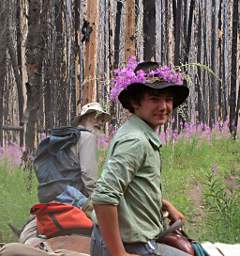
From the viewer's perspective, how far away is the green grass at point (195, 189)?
6.77m

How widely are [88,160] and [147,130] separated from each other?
2.54 metres

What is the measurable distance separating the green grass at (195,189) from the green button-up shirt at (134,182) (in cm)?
327

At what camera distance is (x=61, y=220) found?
4.77 metres

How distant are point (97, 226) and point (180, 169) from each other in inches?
292

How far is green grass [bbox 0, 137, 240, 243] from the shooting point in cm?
677

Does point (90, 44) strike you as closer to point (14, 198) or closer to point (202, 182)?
point (202, 182)

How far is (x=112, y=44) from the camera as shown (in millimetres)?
17406

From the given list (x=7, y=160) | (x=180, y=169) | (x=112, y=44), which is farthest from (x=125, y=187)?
(x=112, y=44)

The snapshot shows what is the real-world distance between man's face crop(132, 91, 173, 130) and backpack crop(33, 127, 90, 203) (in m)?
2.46

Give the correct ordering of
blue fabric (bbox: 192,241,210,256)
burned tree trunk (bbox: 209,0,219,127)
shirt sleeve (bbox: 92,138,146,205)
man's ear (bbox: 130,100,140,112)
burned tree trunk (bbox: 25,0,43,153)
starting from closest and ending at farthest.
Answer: shirt sleeve (bbox: 92,138,146,205), man's ear (bbox: 130,100,140,112), blue fabric (bbox: 192,241,210,256), burned tree trunk (bbox: 25,0,43,153), burned tree trunk (bbox: 209,0,219,127)

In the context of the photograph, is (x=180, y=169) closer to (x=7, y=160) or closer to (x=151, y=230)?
(x=7, y=160)

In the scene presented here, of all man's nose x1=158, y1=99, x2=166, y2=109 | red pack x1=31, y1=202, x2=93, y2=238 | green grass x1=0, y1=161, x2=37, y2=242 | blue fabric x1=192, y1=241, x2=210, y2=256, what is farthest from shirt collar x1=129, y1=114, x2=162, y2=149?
green grass x1=0, y1=161, x2=37, y2=242

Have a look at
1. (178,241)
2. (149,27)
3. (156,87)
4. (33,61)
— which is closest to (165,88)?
(156,87)

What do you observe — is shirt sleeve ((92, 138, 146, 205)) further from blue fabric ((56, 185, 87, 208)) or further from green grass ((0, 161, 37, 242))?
green grass ((0, 161, 37, 242))
